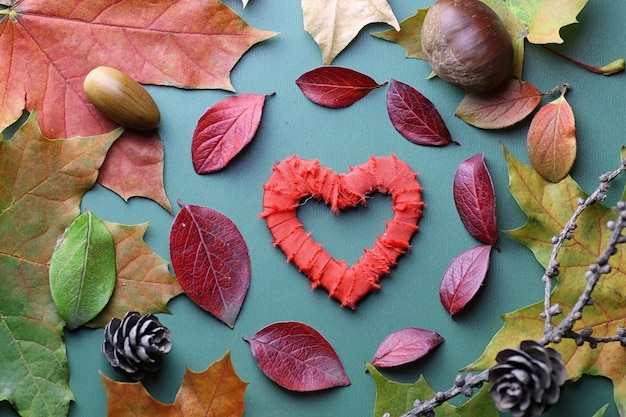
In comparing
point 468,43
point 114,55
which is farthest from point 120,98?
point 468,43

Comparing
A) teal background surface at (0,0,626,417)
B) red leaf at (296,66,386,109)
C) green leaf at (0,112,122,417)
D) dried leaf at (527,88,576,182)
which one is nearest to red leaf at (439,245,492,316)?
teal background surface at (0,0,626,417)

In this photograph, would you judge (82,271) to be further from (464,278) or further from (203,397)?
(464,278)

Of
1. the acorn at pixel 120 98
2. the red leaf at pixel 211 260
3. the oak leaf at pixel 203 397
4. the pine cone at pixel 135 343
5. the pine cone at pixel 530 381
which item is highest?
the acorn at pixel 120 98

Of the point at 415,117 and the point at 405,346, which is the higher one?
the point at 415,117

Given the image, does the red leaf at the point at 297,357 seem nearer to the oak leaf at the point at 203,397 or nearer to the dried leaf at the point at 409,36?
the oak leaf at the point at 203,397

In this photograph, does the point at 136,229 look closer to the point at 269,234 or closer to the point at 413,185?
the point at 269,234

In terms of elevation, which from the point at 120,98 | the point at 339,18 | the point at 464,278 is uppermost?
the point at 339,18

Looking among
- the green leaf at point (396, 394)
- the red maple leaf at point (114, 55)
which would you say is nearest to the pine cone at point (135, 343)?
the red maple leaf at point (114, 55)
